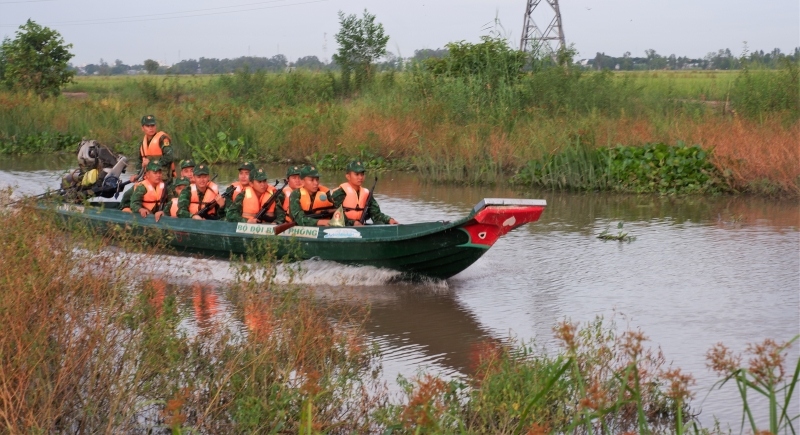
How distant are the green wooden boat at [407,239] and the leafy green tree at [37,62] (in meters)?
20.3

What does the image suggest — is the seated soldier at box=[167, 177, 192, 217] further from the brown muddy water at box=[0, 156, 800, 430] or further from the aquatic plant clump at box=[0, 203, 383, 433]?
the aquatic plant clump at box=[0, 203, 383, 433]

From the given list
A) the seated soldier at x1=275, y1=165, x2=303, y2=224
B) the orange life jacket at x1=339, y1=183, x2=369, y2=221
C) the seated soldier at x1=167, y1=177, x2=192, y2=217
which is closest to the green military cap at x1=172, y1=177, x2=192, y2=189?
the seated soldier at x1=167, y1=177, x2=192, y2=217

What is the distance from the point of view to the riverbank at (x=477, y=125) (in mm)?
16547

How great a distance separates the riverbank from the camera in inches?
651

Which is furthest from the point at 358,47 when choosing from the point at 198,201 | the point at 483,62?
the point at 198,201

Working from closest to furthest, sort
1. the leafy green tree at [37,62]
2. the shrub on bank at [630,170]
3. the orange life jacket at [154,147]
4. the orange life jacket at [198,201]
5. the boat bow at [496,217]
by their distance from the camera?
the boat bow at [496,217], the orange life jacket at [198,201], the orange life jacket at [154,147], the shrub on bank at [630,170], the leafy green tree at [37,62]

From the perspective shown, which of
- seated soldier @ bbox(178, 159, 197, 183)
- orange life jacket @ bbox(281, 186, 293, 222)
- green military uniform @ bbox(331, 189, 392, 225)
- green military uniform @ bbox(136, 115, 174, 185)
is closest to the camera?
green military uniform @ bbox(331, 189, 392, 225)

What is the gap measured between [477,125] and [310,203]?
24.8ft

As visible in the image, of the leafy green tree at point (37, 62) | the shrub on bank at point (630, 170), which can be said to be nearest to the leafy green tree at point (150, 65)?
the leafy green tree at point (37, 62)

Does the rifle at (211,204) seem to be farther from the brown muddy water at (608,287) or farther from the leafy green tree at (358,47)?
the leafy green tree at (358,47)

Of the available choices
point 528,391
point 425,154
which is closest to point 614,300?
point 528,391

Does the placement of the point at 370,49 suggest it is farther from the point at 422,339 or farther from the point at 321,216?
the point at 422,339

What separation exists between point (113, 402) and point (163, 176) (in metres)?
8.41

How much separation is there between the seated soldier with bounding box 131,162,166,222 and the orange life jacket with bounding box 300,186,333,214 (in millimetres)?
2115
